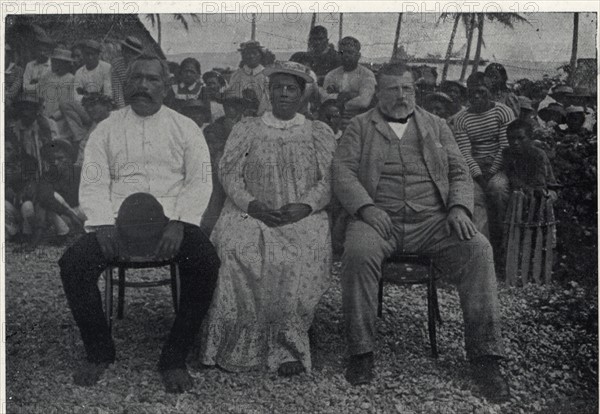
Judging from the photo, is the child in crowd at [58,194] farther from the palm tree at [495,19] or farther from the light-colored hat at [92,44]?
the palm tree at [495,19]

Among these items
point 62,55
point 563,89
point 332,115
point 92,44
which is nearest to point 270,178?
point 332,115

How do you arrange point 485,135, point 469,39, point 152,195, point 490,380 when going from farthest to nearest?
point 485,135
point 469,39
point 152,195
point 490,380

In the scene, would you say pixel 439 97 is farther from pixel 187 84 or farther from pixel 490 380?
pixel 490 380

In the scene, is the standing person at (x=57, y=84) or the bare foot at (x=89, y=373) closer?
the bare foot at (x=89, y=373)

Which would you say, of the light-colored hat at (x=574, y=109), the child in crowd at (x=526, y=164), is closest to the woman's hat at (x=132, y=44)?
the child in crowd at (x=526, y=164)

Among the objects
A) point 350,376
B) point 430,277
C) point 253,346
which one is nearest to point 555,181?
point 430,277

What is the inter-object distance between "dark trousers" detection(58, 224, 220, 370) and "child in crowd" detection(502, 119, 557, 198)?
72.1 inches

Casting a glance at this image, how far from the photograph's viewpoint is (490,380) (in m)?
3.34

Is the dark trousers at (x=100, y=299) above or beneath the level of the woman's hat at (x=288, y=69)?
beneath

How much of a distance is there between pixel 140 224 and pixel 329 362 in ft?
4.32

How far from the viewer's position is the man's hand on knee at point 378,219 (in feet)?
11.4

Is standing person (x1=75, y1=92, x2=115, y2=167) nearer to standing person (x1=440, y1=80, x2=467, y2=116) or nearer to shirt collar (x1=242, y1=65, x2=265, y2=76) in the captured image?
shirt collar (x1=242, y1=65, x2=265, y2=76)

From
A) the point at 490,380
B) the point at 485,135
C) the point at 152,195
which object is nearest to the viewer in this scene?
the point at 490,380

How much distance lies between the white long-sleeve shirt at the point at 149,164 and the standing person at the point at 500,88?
1.74 m
